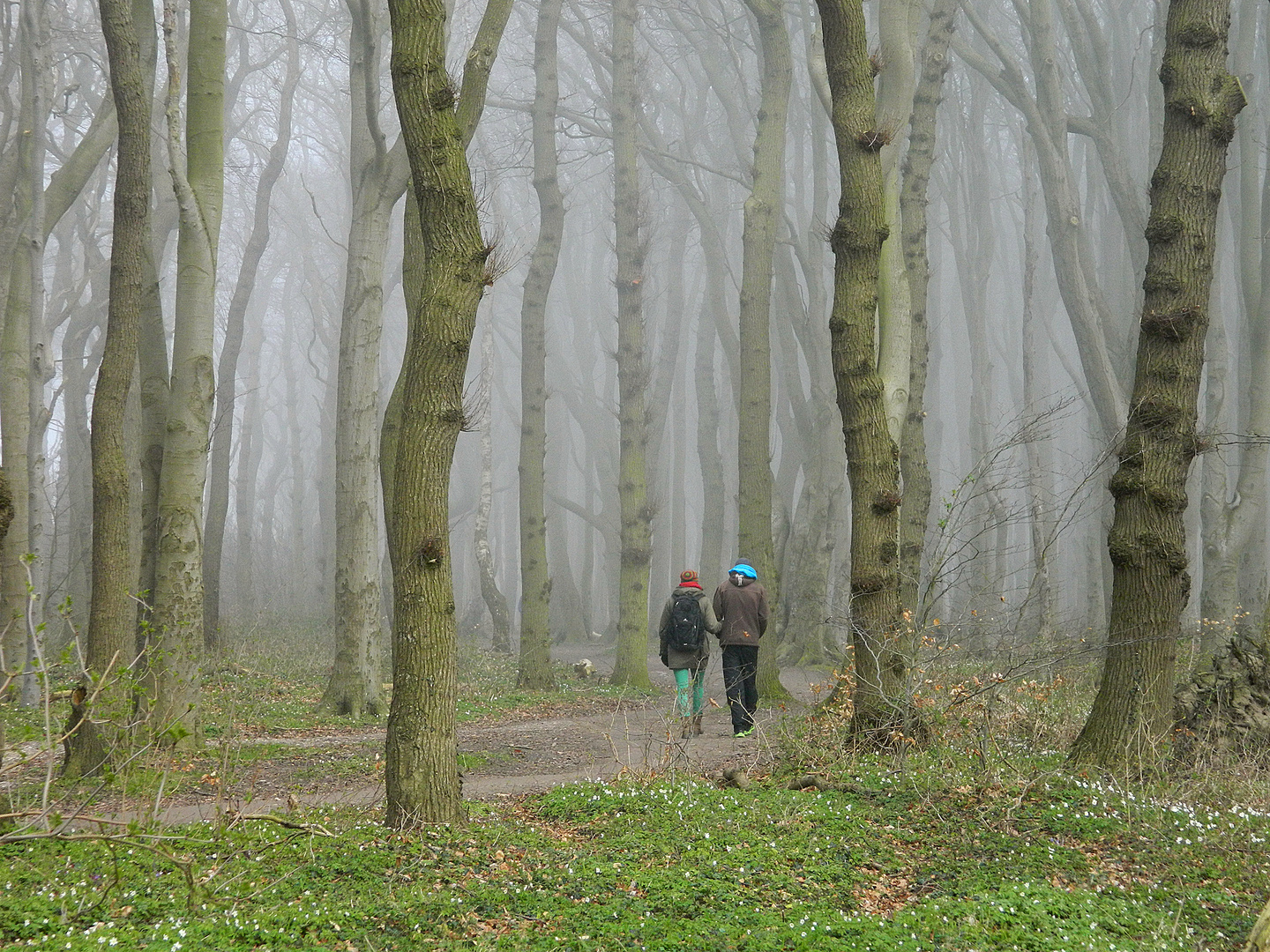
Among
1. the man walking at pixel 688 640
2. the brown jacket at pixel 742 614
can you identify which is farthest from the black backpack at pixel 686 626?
the brown jacket at pixel 742 614

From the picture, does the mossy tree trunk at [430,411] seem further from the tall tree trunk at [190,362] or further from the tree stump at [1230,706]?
the tree stump at [1230,706]

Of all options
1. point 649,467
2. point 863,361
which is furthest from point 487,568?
point 863,361

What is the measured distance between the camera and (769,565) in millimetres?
14102

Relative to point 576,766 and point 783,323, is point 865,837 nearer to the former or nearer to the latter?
point 576,766

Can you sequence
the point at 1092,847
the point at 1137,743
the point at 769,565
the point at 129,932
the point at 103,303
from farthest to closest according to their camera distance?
the point at 103,303 < the point at 769,565 < the point at 1137,743 < the point at 1092,847 < the point at 129,932

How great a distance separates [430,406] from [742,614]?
5.61m

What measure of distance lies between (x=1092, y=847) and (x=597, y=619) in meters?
30.3

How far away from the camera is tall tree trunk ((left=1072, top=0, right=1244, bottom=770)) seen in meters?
6.89

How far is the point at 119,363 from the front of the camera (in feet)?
24.6

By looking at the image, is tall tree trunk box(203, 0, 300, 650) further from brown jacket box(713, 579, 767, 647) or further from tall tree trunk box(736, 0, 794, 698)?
brown jacket box(713, 579, 767, 647)

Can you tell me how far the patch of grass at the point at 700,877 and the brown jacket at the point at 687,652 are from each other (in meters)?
3.68

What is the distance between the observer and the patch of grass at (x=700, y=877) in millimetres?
4316

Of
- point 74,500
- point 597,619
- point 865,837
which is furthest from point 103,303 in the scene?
point 597,619

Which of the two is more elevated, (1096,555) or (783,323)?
(783,323)
